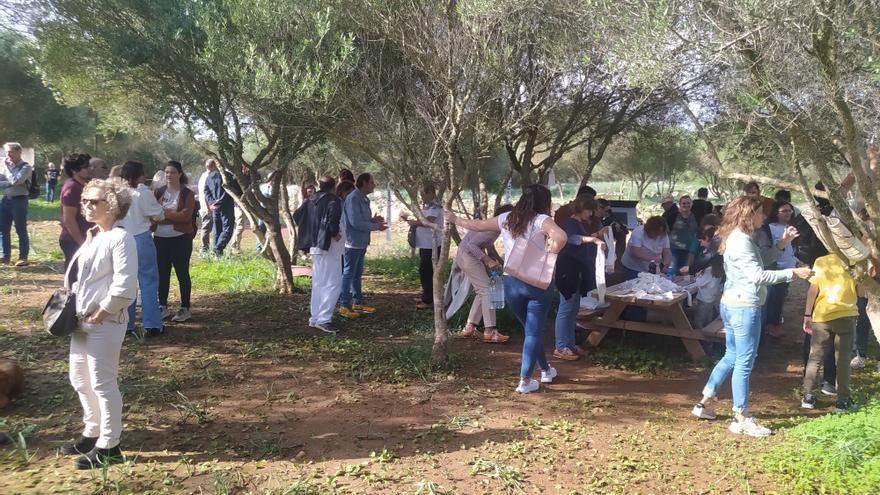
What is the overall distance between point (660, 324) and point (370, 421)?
11.3 feet

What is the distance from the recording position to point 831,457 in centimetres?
371

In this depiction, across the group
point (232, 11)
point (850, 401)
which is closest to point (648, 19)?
point (850, 401)

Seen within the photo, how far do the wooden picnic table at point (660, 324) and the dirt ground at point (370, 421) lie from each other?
0.34m

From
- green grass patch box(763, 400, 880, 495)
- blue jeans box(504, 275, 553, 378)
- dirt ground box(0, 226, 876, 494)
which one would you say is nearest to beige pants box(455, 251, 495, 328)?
dirt ground box(0, 226, 876, 494)

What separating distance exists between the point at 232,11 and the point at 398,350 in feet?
12.2

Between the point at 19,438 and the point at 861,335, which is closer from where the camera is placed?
A: the point at 19,438

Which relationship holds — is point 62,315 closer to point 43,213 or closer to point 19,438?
point 19,438

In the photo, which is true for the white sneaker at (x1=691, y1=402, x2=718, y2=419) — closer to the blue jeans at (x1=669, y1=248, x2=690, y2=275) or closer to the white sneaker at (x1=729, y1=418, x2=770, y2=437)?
the white sneaker at (x1=729, y1=418, x2=770, y2=437)

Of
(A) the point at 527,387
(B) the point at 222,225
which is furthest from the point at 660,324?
(B) the point at 222,225

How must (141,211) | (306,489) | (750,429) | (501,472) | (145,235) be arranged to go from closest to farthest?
(306,489)
(501,472)
(750,429)
(141,211)
(145,235)

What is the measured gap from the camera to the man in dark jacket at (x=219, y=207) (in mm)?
11148

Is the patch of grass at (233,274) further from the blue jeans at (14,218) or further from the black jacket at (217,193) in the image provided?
the blue jeans at (14,218)

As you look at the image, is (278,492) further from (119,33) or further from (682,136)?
(682,136)

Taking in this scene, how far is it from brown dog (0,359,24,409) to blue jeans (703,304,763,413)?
17.7ft
